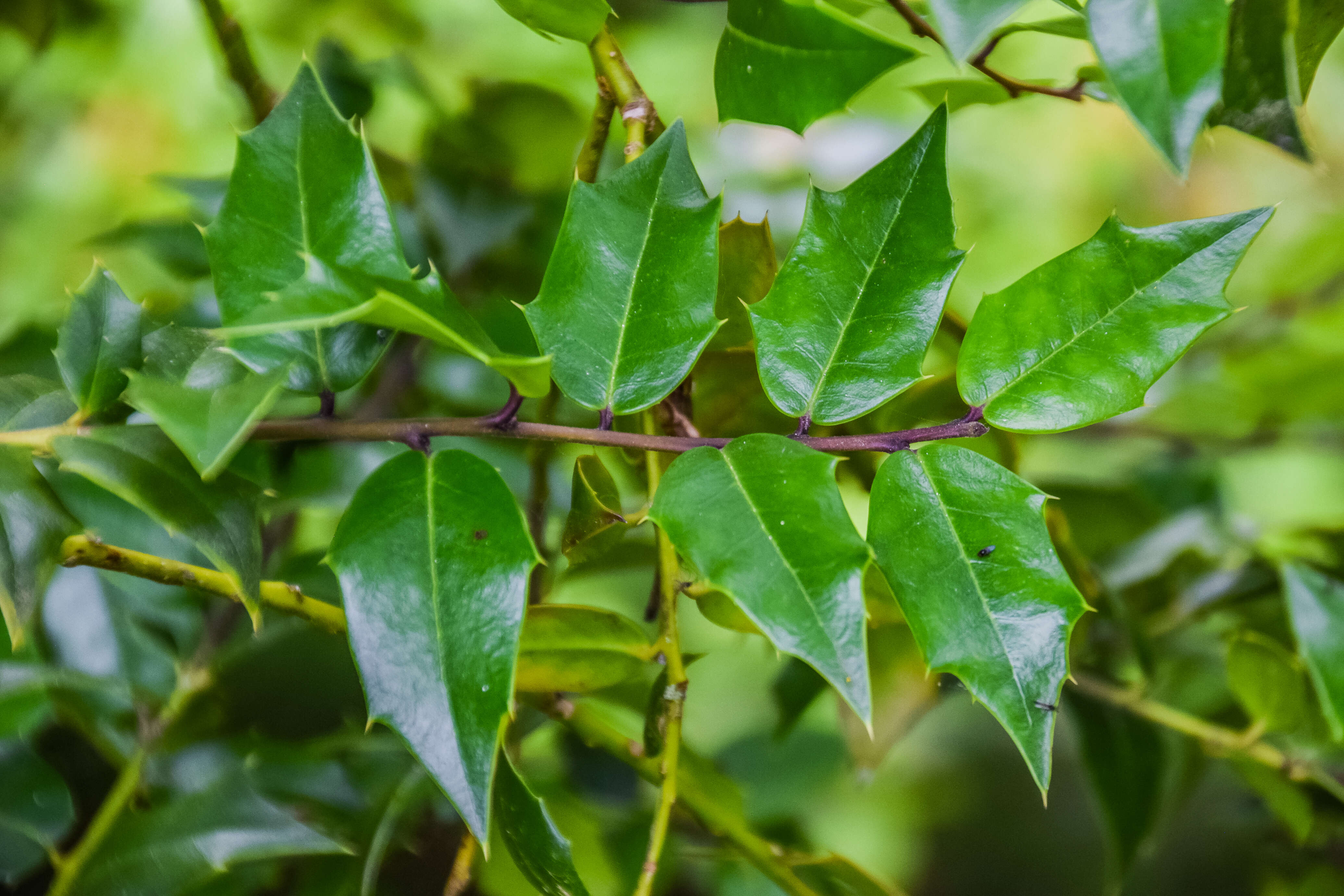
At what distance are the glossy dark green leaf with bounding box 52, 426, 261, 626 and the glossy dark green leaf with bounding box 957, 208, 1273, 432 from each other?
0.84 feet

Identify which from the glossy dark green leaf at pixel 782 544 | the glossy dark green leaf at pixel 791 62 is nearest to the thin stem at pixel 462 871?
the glossy dark green leaf at pixel 782 544

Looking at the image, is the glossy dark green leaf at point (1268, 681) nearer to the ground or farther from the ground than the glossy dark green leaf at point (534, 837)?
nearer to the ground

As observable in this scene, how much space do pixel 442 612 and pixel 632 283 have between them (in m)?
0.13

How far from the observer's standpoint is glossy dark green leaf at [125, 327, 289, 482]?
25cm

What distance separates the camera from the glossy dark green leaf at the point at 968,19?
0.25m

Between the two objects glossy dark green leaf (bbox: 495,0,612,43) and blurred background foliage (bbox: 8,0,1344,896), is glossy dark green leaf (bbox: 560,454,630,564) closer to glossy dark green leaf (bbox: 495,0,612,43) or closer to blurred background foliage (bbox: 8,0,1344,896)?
blurred background foliage (bbox: 8,0,1344,896)

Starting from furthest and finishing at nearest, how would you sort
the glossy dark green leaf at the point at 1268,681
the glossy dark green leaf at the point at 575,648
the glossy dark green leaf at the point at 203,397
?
1. the glossy dark green leaf at the point at 1268,681
2. the glossy dark green leaf at the point at 575,648
3. the glossy dark green leaf at the point at 203,397

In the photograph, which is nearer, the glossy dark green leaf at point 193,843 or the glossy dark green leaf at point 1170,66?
the glossy dark green leaf at point 1170,66

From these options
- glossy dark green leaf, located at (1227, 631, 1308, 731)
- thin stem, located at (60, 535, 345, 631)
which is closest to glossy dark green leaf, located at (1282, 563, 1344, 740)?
glossy dark green leaf, located at (1227, 631, 1308, 731)

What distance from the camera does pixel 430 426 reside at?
0.32 m

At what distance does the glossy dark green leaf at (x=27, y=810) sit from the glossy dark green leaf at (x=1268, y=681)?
1.92ft

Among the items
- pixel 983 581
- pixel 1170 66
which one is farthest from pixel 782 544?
pixel 1170 66

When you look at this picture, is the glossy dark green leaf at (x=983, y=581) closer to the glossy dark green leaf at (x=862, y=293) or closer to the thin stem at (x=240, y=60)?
the glossy dark green leaf at (x=862, y=293)

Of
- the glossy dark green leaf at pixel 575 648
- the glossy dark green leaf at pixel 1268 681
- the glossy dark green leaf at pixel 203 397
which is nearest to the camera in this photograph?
the glossy dark green leaf at pixel 203 397
